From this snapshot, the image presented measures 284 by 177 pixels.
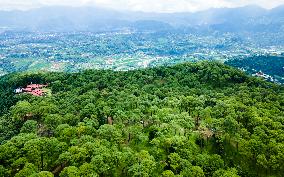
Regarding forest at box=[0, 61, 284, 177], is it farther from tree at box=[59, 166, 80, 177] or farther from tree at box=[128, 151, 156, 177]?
tree at box=[59, 166, 80, 177]

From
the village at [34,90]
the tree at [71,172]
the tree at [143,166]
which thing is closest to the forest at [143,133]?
the tree at [143,166]

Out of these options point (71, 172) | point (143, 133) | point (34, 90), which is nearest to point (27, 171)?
point (71, 172)

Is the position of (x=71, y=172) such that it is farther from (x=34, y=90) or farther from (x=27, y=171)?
(x=34, y=90)

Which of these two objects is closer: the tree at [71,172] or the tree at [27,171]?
the tree at [71,172]

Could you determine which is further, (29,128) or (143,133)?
(143,133)

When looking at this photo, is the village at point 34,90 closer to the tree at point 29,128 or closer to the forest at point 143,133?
the forest at point 143,133

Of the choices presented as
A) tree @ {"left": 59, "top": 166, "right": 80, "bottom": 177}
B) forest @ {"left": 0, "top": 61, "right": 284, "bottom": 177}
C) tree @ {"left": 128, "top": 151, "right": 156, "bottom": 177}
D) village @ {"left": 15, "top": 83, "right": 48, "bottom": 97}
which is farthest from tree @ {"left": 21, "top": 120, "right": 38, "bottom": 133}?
village @ {"left": 15, "top": 83, "right": 48, "bottom": 97}

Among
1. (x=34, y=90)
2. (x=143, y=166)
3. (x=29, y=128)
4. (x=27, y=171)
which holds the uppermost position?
(x=29, y=128)
